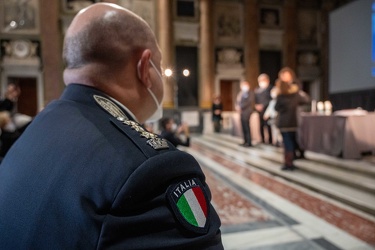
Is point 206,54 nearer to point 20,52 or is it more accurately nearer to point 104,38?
point 20,52

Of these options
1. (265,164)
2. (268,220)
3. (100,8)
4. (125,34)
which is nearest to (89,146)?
(125,34)

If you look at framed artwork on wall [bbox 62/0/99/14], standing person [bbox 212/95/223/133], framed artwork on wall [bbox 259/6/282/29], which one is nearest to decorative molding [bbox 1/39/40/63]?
framed artwork on wall [bbox 62/0/99/14]

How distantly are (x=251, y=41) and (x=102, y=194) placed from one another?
1532cm

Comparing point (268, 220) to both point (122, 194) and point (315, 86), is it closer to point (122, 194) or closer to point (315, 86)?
point (122, 194)

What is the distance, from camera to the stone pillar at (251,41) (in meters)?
14.8

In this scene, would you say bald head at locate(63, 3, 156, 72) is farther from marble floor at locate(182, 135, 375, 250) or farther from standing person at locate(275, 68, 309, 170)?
standing person at locate(275, 68, 309, 170)

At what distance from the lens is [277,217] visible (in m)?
3.29

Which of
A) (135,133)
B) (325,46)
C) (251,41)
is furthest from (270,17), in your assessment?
(135,133)

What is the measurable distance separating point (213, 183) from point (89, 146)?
434cm

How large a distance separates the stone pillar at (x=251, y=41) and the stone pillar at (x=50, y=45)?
8890 mm

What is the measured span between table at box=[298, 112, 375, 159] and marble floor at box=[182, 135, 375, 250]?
124cm

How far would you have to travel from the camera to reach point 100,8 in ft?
3.10

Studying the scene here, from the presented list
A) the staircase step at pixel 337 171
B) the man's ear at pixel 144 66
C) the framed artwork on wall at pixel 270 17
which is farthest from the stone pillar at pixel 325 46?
the man's ear at pixel 144 66

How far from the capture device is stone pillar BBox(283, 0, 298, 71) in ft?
50.0
